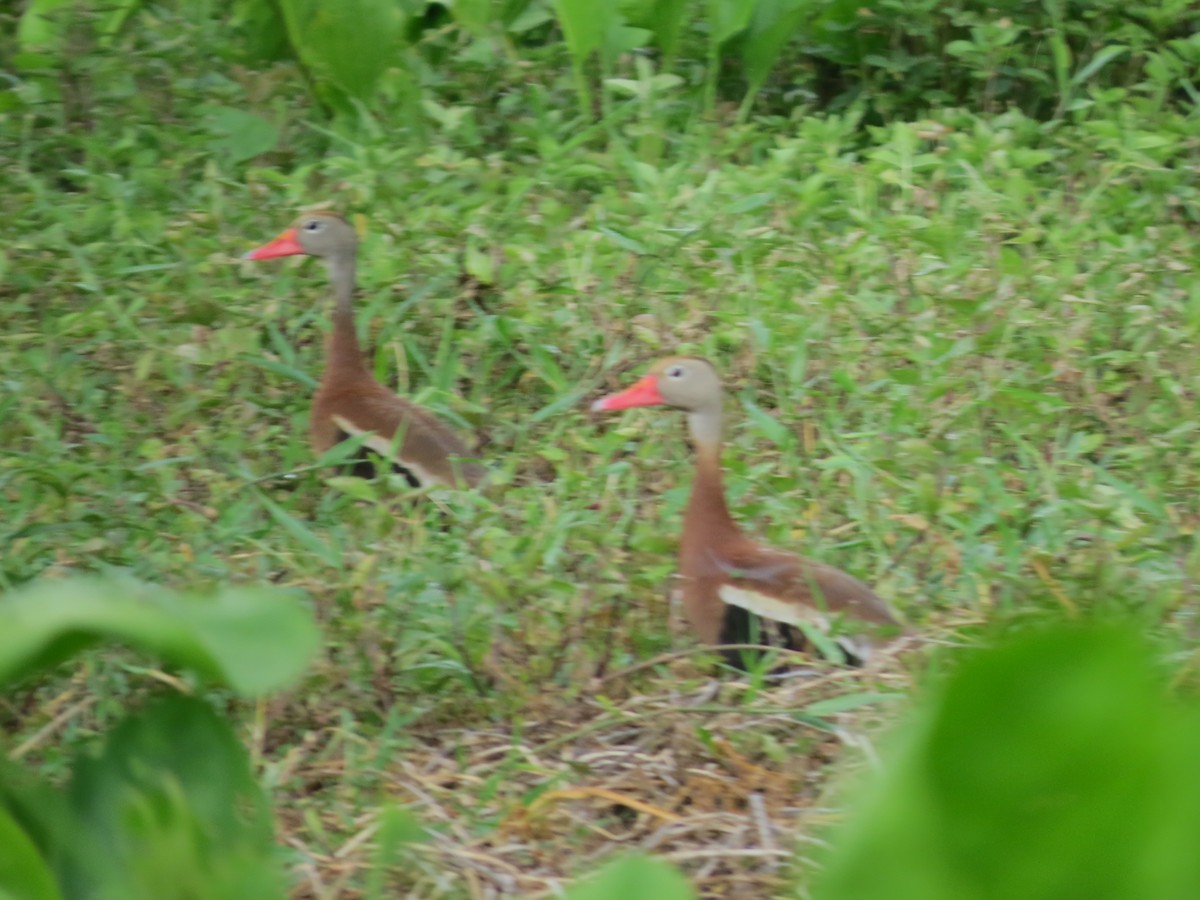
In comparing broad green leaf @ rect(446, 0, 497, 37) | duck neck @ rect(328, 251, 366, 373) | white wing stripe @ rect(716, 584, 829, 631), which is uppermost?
broad green leaf @ rect(446, 0, 497, 37)

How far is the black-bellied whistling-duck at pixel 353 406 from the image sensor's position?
10.8 feet

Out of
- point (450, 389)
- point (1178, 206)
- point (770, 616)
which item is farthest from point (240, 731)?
point (1178, 206)

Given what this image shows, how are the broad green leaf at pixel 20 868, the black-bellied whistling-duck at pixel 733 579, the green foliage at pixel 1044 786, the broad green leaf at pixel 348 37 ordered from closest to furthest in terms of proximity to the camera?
the green foliage at pixel 1044 786 → the broad green leaf at pixel 20 868 → the black-bellied whistling-duck at pixel 733 579 → the broad green leaf at pixel 348 37

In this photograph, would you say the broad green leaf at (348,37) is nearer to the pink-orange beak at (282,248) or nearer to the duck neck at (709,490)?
the pink-orange beak at (282,248)

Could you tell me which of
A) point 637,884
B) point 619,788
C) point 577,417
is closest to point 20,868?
point 637,884

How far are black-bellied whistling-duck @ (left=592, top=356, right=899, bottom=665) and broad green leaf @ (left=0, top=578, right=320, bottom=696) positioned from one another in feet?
6.06

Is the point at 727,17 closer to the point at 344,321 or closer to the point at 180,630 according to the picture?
the point at 344,321

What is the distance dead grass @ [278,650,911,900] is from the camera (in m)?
1.99

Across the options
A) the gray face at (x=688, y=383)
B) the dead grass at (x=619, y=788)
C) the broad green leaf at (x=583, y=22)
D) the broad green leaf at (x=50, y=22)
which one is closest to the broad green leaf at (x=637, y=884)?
the dead grass at (x=619, y=788)

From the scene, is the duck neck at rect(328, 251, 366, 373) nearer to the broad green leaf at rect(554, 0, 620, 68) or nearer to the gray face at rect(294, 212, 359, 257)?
the gray face at rect(294, 212, 359, 257)

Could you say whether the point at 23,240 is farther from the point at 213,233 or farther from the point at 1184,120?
the point at 1184,120

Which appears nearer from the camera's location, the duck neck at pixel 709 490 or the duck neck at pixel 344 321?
the duck neck at pixel 709 490

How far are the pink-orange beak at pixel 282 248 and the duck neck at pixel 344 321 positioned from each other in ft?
0.38

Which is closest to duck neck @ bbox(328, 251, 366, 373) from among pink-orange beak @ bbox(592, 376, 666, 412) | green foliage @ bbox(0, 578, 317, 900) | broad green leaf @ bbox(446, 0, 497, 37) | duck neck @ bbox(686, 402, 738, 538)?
pink-orange beak @ bbox(592, 376, 666, 412)
